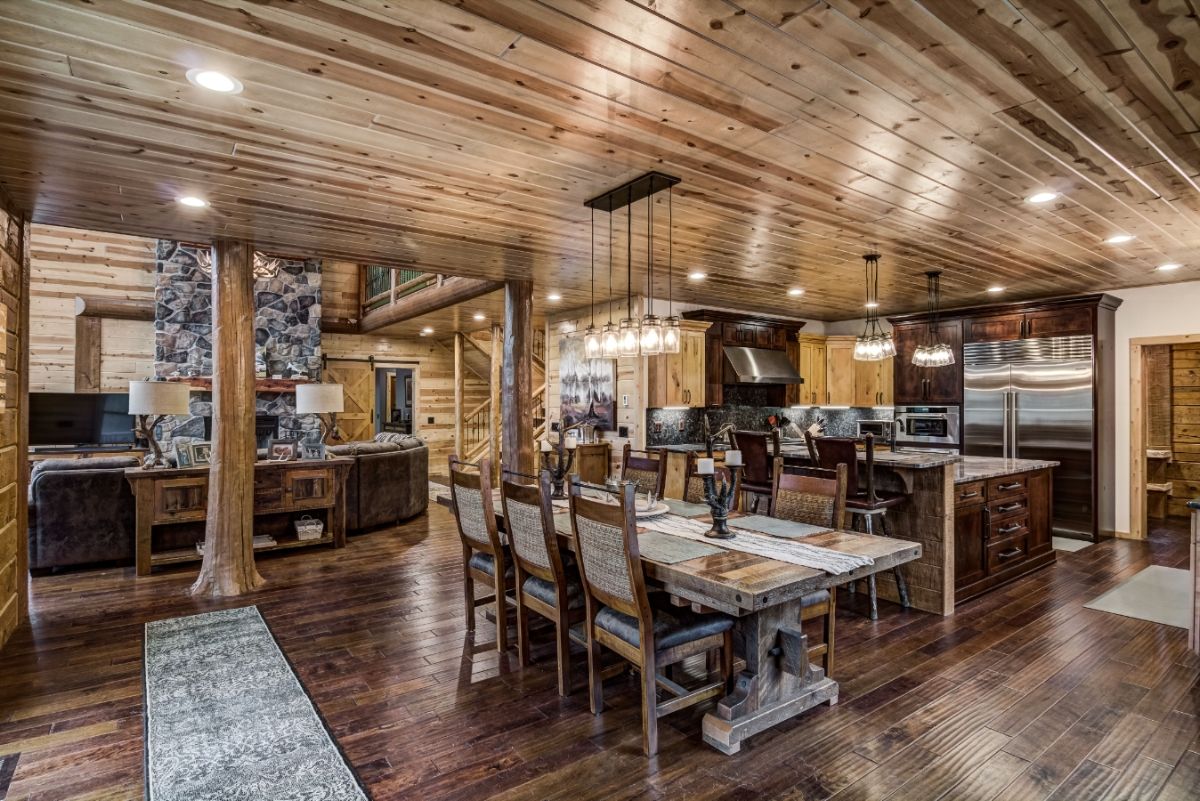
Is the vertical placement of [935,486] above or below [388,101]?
below

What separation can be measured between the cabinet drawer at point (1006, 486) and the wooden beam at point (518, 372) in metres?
3.81

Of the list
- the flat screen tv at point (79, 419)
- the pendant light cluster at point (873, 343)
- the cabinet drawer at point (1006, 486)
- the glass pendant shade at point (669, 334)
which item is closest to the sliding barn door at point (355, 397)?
the flat screen tv at point (79, 419)

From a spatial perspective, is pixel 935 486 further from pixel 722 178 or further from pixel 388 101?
pixel 388 101

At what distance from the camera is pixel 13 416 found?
3.74m

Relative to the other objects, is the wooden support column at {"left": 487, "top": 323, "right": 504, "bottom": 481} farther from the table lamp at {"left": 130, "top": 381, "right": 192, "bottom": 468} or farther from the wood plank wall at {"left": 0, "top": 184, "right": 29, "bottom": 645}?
the wood plank wall at {"left": 0, "top": 184, "right": 29, "bottom": 645}

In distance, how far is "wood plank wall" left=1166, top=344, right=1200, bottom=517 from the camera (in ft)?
24.5

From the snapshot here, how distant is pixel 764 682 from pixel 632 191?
2587mm

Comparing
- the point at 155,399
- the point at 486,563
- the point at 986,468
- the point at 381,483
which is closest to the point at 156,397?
the point at 155,399

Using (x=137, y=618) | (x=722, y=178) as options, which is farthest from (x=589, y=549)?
(x=137, y=618)

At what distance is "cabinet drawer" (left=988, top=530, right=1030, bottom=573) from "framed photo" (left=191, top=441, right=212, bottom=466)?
6.30 meters

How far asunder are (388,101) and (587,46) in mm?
891

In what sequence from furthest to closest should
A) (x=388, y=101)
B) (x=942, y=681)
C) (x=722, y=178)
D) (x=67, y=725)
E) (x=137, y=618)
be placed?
(x=137, y=618), (x=722, y=178), (x=942, y=681), (x=67, y=725), (x=388, y=101)

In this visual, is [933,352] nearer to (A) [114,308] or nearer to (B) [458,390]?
(B) [458,390]

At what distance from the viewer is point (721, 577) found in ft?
7.54
